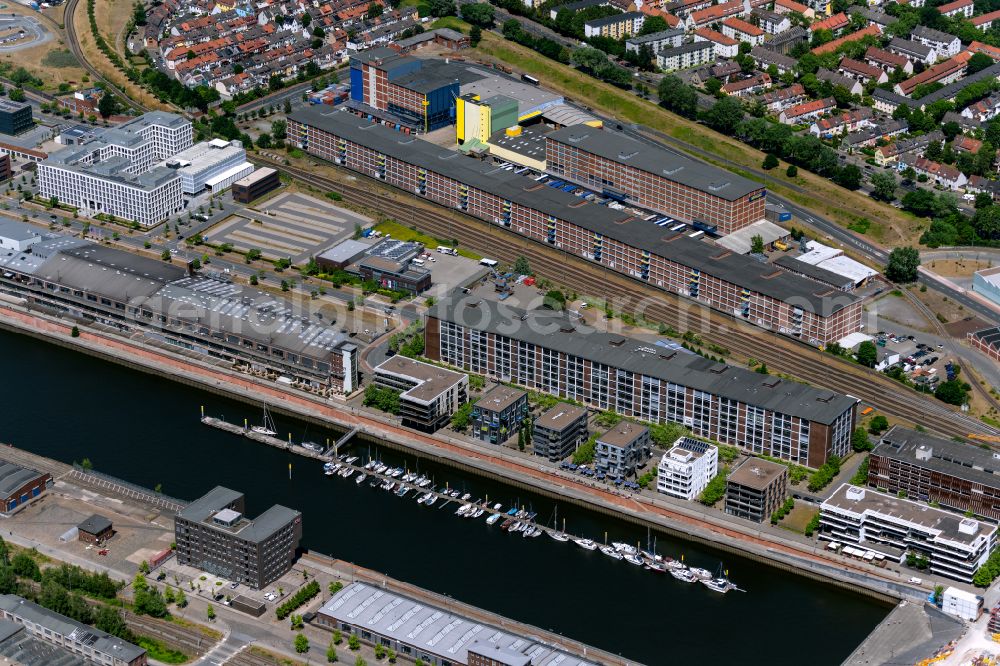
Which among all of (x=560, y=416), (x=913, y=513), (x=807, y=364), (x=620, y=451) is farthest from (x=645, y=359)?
(x=913, y=513)

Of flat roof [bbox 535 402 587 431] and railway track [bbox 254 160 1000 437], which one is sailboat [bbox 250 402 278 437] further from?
railway track [bbox 254 160 1000 437]

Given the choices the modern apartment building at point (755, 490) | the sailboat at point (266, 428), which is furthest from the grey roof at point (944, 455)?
the sailboat at point (266, 428)

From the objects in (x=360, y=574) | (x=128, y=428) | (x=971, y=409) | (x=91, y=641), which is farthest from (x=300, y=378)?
(x=971, y=409)

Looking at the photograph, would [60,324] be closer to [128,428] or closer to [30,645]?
[128,428]

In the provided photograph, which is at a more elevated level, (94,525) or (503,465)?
(94,525)

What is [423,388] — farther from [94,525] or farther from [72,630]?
[72,630]
